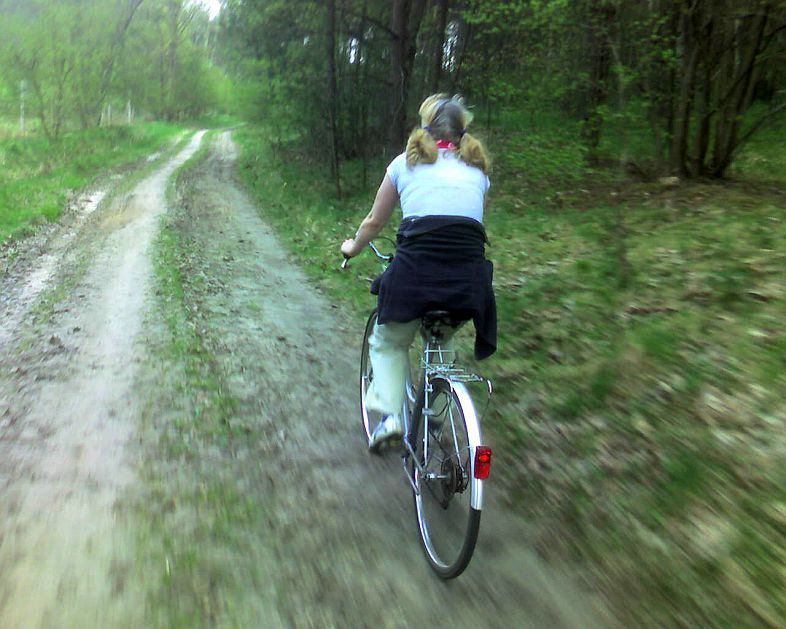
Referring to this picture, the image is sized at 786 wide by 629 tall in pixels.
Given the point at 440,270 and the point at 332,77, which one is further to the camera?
the point at 332,77

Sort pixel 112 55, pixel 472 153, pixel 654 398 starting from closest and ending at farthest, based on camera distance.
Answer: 1. pixel 472 153
2. pixel 654 398
3. pixel 112 55

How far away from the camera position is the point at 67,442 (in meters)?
4.24

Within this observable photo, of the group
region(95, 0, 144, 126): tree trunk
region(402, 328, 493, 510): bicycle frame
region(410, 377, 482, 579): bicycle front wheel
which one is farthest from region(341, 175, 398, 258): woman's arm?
region(95, 0, 144, 126): tree trunk

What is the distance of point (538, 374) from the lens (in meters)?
5.13

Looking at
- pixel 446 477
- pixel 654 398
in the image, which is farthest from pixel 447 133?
pixel 654 398

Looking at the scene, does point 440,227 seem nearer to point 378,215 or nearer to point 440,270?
point 440,270

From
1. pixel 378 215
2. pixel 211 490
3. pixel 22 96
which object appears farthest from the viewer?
pixel 22 96

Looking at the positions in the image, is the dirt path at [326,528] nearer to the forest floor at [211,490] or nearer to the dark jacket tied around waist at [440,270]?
the forest floor at [211,490]

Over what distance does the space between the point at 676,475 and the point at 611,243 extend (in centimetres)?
553

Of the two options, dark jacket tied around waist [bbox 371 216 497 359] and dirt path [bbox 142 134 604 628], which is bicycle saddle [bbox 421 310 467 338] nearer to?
dark jacket tied around waist [bbox 371 216 497 359]

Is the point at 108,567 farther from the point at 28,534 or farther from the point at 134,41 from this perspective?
A: the point at 134,41

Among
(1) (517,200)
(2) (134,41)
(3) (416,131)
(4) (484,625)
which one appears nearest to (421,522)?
(4) (484,625)

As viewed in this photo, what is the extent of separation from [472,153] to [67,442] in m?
3.23

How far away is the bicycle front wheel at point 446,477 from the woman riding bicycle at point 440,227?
1.31 ft
